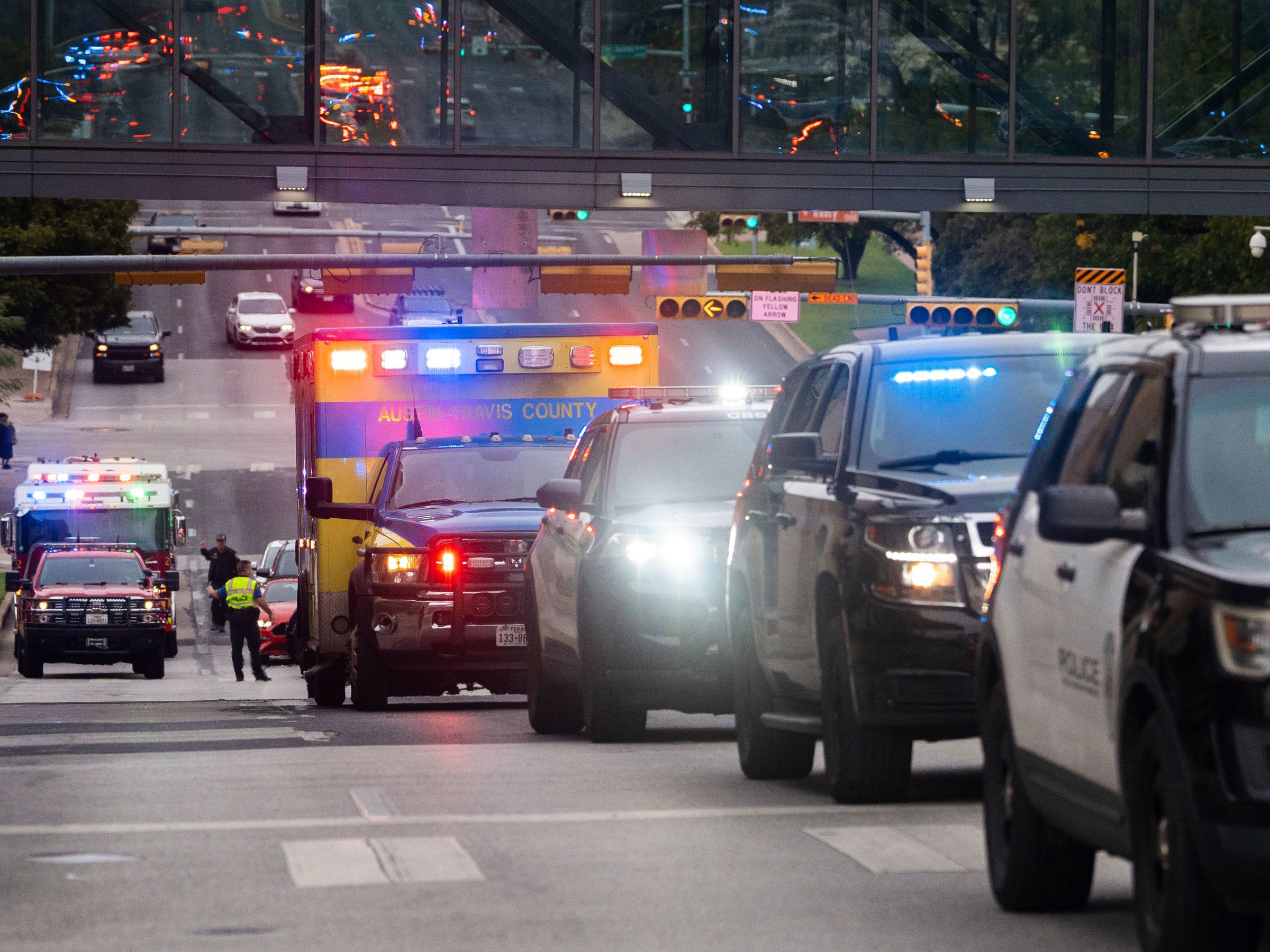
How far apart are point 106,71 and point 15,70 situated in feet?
3.66

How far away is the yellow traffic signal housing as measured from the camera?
51625 millimetres

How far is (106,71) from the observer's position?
3155 centimetres

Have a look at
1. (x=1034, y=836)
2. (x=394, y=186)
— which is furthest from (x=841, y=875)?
(x=394, y=186)

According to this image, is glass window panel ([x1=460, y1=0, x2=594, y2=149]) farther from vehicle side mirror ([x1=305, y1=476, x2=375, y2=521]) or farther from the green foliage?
the green foliage

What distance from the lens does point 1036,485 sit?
8148 millimetres

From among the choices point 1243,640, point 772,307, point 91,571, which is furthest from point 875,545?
point 772,307

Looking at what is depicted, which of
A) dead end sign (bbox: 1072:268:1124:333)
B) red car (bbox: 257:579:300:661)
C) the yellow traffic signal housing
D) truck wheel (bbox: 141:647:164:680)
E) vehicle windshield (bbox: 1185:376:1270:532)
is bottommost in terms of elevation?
truck wheel (bbox: 141:647:164:680)

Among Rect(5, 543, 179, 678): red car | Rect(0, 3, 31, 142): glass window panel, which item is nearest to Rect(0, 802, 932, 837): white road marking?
Rect(0, 3, 31, 142): glass window panel

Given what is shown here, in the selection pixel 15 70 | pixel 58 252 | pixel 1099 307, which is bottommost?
pixel 1099 307

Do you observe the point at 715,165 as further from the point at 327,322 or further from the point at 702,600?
the point at 327,322

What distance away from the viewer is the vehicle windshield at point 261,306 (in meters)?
80.8

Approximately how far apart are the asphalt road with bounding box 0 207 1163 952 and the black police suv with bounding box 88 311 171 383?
190 ft

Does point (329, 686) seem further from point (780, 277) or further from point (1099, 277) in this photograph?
point (780, 277)

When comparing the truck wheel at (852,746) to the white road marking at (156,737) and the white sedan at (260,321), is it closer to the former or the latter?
the white road marking at (156,737)
